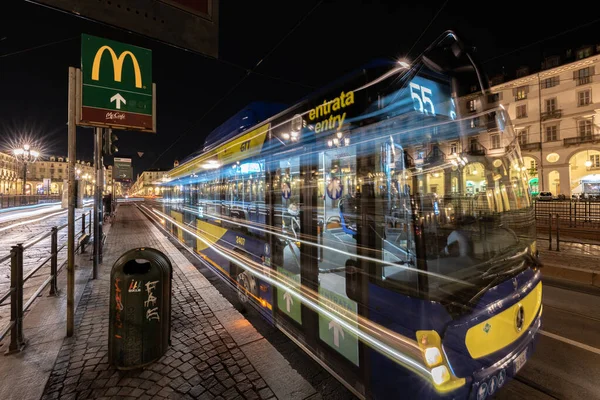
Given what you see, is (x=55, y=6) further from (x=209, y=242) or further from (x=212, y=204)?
(x=209, y=242)

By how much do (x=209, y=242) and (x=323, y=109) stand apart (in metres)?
4.87

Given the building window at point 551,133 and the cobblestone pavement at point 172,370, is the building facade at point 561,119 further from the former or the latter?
the cobblestone pavement at point 172,370

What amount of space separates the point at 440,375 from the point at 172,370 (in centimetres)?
270

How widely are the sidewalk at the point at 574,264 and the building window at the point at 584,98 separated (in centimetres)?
3155

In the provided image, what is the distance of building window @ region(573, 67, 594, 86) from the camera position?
3027 centimetres

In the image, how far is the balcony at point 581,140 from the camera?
29666 millimetres

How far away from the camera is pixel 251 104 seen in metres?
5.49

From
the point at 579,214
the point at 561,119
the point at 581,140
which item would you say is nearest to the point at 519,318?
the point at 579,214

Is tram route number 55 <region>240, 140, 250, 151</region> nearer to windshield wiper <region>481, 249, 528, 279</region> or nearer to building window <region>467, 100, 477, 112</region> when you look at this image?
building window <region>467, 100, 477, 112</region>

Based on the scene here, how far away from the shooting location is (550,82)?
110 ft

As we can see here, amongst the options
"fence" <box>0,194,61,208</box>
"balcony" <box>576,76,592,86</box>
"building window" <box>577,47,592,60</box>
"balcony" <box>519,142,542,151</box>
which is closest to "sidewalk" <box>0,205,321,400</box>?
"fence" <box>0,194,61,208</box>

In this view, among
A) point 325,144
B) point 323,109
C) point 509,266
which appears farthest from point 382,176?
point 509,266

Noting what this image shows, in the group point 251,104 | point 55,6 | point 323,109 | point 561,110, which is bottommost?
point 323,109

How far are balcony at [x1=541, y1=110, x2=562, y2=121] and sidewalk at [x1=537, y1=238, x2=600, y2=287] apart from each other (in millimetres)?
31980
